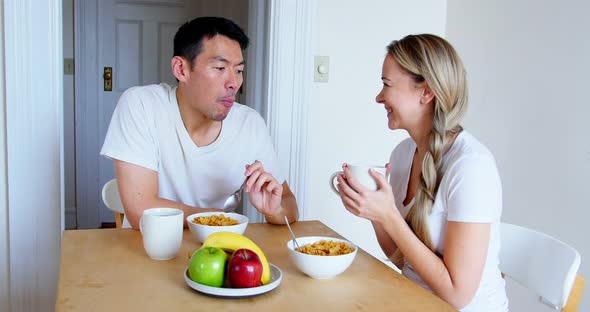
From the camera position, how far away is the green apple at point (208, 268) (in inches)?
37.5

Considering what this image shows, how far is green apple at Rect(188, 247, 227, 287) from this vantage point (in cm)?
95

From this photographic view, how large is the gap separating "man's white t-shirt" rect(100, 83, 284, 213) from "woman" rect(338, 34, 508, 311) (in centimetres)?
53

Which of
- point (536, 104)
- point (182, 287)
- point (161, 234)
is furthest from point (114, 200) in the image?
point (536, 104)

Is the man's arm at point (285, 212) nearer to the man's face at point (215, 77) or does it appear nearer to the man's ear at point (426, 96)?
the man's face at point (215, 77)

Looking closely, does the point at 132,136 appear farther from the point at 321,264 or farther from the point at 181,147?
the point at 321,264

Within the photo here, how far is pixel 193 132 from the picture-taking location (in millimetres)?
1730

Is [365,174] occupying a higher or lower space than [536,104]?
lower

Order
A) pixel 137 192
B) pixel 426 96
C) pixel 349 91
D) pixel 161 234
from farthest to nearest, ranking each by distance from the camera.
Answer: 1. pixel 349 91
2. pixel 137 192
3. pixel 426 96
4. pixel 161 234

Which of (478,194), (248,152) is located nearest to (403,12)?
(248,152)

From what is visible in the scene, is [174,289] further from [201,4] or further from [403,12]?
[201,4]

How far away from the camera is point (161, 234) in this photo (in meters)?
1.12

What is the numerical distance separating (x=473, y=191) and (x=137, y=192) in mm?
877

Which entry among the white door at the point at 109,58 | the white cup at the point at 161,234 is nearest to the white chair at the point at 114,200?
the white cup at the point at 161,234

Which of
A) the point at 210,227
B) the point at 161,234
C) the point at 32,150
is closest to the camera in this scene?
the point at 161,234
